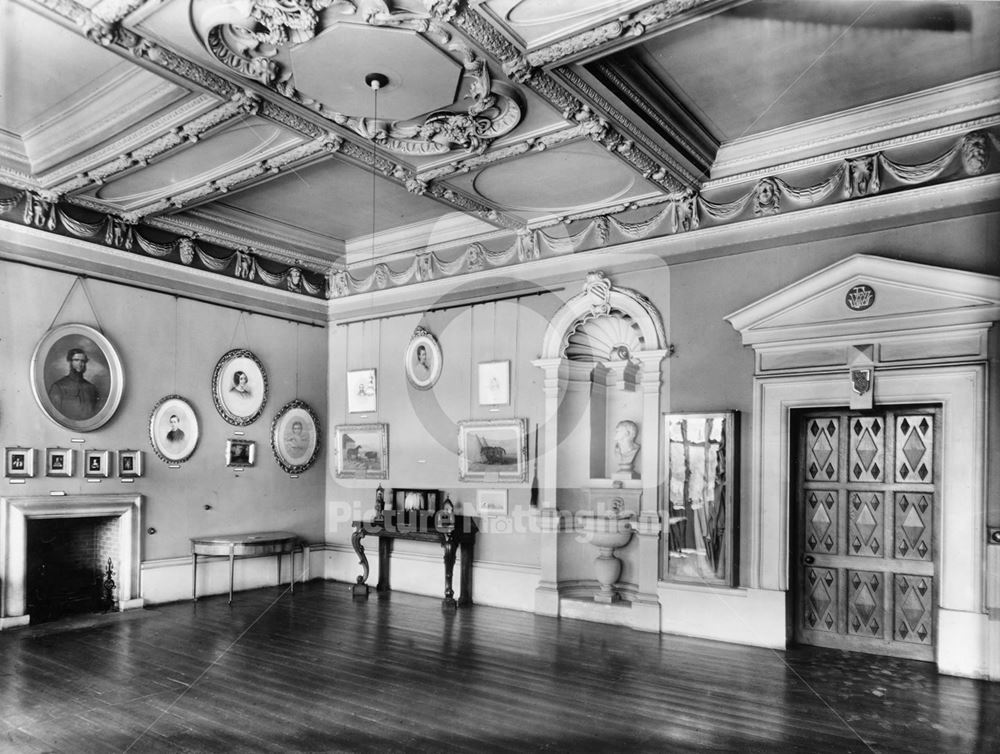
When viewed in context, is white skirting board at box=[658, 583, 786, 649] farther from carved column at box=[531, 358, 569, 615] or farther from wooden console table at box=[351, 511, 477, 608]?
wooden console table at box=[351, 511, 477, 608]

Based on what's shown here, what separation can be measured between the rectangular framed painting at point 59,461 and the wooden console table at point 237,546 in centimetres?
172

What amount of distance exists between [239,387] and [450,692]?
570 centimetres

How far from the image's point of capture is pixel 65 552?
827cm

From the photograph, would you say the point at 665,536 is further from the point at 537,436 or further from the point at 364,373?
the point at 364,373

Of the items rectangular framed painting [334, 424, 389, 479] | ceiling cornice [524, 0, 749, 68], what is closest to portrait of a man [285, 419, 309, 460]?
rectangular framed painting [334, 424, 389, 479]

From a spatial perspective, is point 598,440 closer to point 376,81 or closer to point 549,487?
point 549,487

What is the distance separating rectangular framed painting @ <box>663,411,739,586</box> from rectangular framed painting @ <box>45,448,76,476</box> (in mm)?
6353

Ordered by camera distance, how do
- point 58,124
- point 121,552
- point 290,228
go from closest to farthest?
point 58,124
point 121,552
point 290,228

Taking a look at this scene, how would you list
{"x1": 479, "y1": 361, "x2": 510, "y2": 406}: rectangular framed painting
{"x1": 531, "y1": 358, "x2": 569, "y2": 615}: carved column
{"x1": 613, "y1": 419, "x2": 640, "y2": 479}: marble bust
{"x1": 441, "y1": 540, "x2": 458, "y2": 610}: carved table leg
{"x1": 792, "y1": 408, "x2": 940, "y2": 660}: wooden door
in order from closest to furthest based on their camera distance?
{"x1": 792, "y1": 408, "x2": 940, "y2": 660}: wooden door → {"x1": 531, "y1": 358, "x2": 569, "y2": 615}: carved column → {"x1": 613, "y1": 419, "x2": 640, "y2": 479}: marble bust → {"x1": 441, "y1": 540, "x2": 458, "y2": 610}: carved table leg → {"x1": 479, "y1": 361, "x2": 510, "y2": 406}: rectangular framed painting

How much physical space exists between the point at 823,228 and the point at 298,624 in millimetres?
6499

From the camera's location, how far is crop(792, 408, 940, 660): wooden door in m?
6.65

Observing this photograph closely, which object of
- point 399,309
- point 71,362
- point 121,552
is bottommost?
point 121,552

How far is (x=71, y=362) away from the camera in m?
8.13

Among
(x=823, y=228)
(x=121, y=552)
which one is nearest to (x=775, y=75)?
(x=823, y=228)
